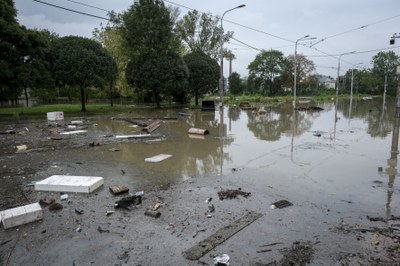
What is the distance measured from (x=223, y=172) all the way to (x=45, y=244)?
16.2 feet

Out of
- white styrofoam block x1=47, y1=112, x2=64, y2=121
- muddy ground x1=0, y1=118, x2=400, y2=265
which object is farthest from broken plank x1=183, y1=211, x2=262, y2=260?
white styrofoam block x1=47, y1=112, x2=64, y2=121

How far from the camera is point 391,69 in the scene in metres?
75.2

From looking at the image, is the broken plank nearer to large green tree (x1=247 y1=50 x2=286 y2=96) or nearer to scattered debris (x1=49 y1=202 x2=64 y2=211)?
scattered debris (x1=49 y1=202 x2=64 y2=211)

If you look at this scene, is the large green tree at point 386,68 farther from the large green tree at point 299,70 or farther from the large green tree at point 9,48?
the large green tree at point 9,48

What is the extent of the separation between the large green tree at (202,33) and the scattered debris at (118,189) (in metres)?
37.2

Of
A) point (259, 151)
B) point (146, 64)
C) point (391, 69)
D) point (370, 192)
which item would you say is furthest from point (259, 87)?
point (370, 192)

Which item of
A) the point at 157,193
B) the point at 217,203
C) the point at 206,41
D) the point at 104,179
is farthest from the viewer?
the point at 206,41

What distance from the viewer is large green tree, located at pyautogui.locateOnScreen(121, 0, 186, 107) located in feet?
97.5

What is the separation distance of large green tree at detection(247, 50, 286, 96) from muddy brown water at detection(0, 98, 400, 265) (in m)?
53.4

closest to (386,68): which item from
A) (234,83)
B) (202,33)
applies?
(234,83)

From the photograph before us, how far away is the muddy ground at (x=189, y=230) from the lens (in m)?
4.00

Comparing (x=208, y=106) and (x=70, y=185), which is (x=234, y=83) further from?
(x=70, y=185)

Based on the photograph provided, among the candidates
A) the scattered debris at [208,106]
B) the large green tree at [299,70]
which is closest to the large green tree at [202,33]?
the scattered debris at [208,106]

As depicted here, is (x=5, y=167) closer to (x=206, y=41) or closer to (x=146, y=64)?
(x=146, y=64)
